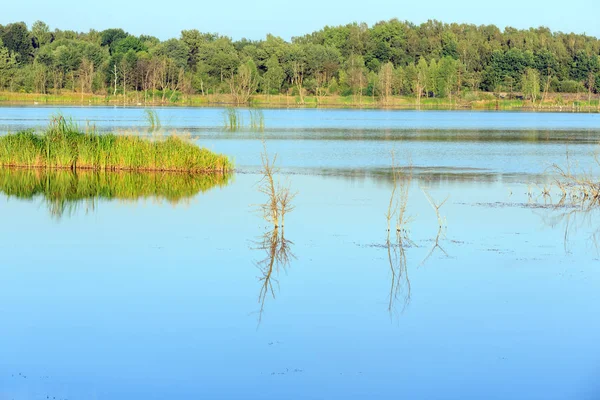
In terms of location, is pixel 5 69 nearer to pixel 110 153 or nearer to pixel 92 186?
pixel 110 153

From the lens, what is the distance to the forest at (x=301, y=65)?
274 feet

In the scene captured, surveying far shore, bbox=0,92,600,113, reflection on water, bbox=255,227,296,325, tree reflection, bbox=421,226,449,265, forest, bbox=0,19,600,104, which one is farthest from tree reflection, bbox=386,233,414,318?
forest, bbox=0,19,600,104

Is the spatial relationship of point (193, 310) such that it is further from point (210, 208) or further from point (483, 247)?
point (210, 208)

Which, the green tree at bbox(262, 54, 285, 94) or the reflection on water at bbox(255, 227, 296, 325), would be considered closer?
the reflection on water at bbox(255, 227, 296, 325)

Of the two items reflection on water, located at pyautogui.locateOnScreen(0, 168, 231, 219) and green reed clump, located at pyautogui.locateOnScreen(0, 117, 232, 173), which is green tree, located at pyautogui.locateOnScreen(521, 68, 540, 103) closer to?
green reed clump, located at pyautogui.locateOnScreen(0, 117, 232, 173)

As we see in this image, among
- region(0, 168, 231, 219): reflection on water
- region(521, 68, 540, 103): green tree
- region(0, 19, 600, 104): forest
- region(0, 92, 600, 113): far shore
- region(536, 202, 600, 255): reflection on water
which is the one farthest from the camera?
region(521, 68, 540, 103): green tree

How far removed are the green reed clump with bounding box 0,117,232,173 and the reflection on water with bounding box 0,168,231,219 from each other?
0.25 meters

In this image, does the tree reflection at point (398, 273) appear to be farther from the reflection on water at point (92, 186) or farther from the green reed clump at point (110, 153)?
the green reed clump at point (110, 153)

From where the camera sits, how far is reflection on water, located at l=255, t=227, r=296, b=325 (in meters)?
9.43

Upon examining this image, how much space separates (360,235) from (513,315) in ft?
14.2

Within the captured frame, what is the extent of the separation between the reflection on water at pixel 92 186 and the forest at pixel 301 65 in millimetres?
61479

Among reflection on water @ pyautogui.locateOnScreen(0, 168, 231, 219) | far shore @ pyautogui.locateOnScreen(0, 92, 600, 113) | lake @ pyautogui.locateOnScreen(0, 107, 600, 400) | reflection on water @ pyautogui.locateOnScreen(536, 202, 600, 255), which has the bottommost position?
lake @ pyautogui.locateOnScreen(0, 107, 600, 400)

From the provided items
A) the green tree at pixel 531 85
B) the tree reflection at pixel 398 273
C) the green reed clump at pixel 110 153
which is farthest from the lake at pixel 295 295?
the green tree at pixel 531 85

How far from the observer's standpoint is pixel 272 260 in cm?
1096
